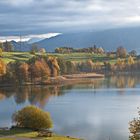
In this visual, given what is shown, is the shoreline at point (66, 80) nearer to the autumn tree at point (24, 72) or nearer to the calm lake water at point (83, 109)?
the autumn tree at point (24, 72)

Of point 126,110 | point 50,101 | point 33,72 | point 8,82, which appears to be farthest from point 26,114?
point 33,72

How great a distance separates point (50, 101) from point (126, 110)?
21876 millimetres

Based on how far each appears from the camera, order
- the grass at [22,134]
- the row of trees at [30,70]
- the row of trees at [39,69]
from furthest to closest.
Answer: the row of trees at [39,69] < the row of trees at [30,70] < the grass at [22,134]

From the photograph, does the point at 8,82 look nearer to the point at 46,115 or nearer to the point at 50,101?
the point at 50,101

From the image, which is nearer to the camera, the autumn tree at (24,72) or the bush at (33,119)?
the bush at (33,119)

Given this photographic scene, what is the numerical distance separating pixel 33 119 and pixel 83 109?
864 inches

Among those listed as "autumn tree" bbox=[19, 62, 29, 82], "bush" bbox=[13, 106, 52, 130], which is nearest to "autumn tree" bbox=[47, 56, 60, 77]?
"autumn tree" bbox=[19, 62, 29, 82]

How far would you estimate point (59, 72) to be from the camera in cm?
15225

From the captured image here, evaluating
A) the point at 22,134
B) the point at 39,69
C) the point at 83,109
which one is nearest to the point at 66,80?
the point at 39,69

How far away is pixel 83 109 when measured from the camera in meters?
72.9

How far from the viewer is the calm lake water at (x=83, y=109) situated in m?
52.1

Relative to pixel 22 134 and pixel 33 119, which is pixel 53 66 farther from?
pixel 22 134

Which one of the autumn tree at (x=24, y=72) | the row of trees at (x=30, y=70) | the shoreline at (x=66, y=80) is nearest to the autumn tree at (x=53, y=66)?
the row of trees at (x=30, y=70)

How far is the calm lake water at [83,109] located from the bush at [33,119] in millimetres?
1901
